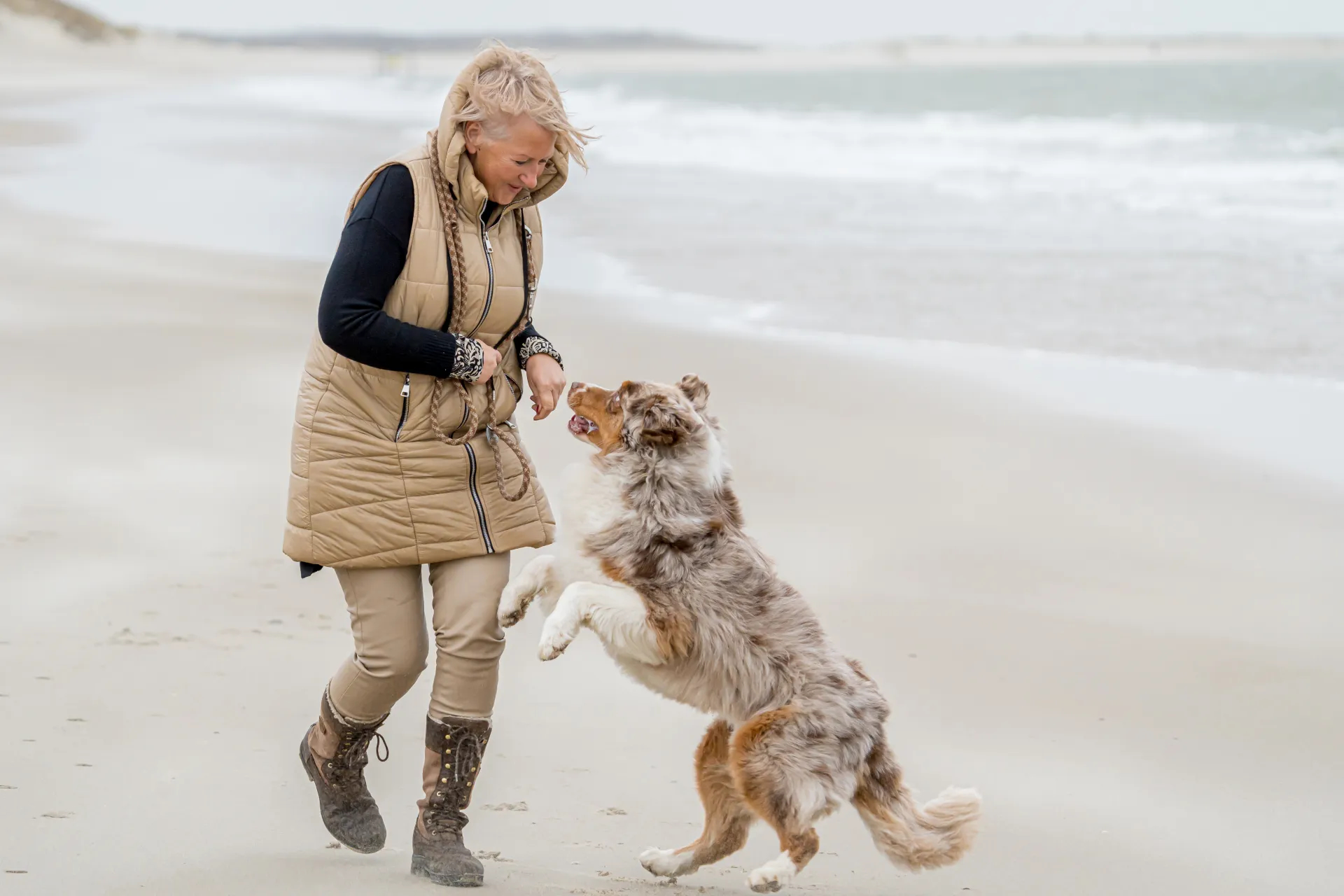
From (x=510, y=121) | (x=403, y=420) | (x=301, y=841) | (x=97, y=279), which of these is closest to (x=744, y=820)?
(x=301, y=841)

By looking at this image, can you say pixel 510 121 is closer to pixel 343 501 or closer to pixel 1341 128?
pixel 343 501

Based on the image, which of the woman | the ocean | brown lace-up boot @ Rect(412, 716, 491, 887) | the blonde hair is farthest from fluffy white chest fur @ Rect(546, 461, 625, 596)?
the ocean

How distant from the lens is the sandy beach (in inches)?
146

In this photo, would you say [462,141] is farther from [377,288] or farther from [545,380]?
[545,380]

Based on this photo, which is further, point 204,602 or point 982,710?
point 204,602

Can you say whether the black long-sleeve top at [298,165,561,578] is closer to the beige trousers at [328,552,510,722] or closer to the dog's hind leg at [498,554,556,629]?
the beige trousers at [328,552,510,722]

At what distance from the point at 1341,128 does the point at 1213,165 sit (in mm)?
7156

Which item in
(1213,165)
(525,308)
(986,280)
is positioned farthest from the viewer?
(1213,165)

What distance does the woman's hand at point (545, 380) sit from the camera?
341 cm

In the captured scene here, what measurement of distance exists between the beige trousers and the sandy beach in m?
0.46

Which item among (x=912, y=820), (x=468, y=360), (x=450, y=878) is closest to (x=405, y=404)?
(x=468, y=360)

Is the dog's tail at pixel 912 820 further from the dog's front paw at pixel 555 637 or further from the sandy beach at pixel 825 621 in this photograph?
the dog's front paw at pixel 555 637

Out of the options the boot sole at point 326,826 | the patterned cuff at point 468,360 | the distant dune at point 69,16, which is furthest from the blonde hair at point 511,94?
the distant dune at point 69,16

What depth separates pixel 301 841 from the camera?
11.8ft
